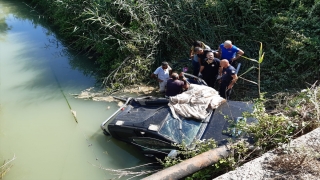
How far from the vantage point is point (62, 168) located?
6543mm

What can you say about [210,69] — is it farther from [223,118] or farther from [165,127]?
[165,127]

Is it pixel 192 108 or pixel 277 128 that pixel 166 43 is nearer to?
pixel 192 108

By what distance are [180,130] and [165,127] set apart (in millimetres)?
288

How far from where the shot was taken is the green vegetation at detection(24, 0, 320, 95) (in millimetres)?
7930

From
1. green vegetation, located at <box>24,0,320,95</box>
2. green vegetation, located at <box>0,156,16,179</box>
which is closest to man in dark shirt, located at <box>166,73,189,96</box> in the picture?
green vegetation, located at <box>24,0,320,95</box>

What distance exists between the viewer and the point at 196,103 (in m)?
6.21

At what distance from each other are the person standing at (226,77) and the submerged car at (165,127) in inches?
28.5

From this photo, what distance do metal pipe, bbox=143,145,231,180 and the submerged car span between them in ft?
5.12

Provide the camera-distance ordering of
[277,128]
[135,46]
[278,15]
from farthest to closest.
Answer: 1. [135,46]
2. [278,15]
3. [277,128]

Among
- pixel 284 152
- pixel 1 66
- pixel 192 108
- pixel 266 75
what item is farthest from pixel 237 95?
pixel 1 66

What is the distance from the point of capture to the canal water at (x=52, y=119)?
6.60m

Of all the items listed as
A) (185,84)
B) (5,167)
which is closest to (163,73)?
(185,84)

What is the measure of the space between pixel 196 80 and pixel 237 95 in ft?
4.50

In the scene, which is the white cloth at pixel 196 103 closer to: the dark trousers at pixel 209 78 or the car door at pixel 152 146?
the car door at pixel 152 146
